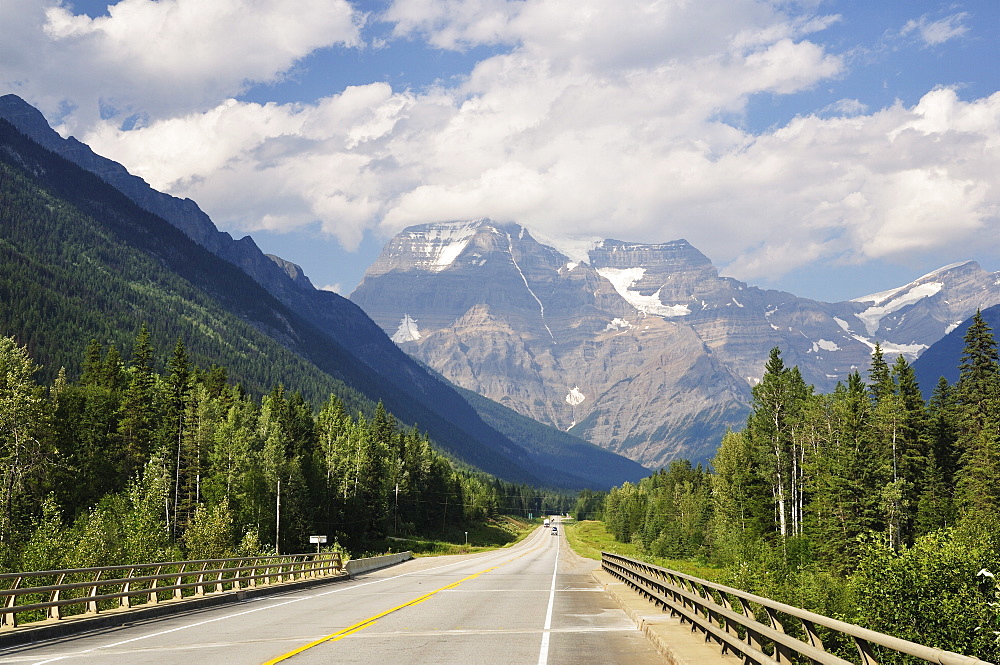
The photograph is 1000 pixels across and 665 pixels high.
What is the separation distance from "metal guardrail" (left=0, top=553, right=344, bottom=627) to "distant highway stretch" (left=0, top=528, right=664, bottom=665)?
4.97 ft

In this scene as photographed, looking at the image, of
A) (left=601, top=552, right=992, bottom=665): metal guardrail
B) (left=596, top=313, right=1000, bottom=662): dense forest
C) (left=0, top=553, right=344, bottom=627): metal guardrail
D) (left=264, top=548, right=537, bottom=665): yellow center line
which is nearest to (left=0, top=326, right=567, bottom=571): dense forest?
(left=0, top=553, right=344, bottom=627): metal guardrail

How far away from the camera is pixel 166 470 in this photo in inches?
2825

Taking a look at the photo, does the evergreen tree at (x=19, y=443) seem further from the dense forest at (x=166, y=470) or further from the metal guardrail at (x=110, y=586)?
the metal guardrail at (x=110, y=586)

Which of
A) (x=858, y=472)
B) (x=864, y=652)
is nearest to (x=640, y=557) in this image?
(x=858, y=472)

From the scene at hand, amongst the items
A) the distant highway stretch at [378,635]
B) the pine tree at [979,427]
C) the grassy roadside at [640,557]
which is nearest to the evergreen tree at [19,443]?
the distant highway stretch at [378,635]

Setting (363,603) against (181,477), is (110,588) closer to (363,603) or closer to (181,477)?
(363,603)

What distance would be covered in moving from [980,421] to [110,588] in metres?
62.5

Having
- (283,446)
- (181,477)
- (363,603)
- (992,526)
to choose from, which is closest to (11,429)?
(181,477)

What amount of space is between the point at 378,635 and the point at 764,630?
34.4 feet

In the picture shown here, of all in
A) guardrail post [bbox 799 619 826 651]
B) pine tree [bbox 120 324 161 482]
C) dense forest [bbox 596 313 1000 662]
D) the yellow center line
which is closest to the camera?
guardrail post [bbox 799 619 826 651]

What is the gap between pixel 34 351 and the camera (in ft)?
548

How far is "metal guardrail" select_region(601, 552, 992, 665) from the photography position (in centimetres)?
880

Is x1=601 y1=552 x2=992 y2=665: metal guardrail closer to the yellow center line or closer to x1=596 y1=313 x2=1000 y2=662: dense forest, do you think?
the yellow center line

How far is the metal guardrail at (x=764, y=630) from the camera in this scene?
28.9 feet
